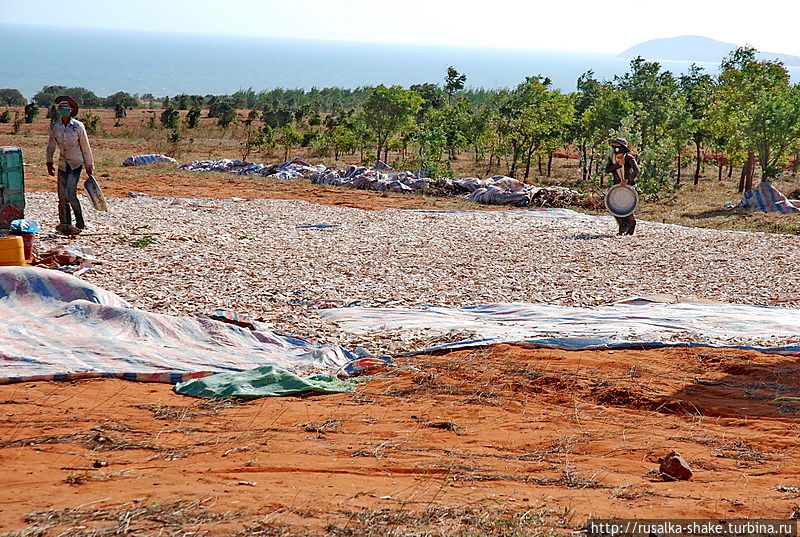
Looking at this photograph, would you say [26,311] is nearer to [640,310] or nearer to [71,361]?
[71,361]

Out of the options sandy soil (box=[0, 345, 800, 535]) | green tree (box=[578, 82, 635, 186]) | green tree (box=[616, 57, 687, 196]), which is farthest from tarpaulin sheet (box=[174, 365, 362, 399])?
green tree (box=[578, 82, 635, 186])

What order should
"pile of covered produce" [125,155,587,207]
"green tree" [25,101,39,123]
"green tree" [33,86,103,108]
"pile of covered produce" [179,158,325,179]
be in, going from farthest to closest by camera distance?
"green tree" [33,86,103,108] < "green tree" [25,101,39,123] < "pile of covered produce" [179,158,325,179] < "pile of covered produce" [125,155,587,207]

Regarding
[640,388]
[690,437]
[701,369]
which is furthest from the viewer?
[701,369]

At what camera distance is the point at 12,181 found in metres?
9.90

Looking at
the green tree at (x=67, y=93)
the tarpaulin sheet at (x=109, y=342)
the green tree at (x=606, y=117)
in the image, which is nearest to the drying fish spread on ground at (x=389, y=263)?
the tarpaulin sheet at (x=109, y=342)

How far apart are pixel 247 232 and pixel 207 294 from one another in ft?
14.4

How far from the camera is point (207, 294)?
7891 millimetres

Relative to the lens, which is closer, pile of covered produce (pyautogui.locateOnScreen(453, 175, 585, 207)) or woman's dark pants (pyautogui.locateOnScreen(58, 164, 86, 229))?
woman's dark pants (pyautogui.locateOnScreen(58, 164, 86, 229))

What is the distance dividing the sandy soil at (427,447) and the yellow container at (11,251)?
3.39 metres

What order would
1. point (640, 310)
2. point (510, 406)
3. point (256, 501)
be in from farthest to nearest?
point (640, 310)
point (510, 406)
point (256, 501)

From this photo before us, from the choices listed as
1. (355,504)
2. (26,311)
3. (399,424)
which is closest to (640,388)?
(399,424)

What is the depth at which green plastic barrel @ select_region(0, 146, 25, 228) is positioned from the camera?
32.2 ft

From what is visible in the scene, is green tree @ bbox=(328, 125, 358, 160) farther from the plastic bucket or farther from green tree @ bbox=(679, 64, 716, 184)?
the plastic bucket

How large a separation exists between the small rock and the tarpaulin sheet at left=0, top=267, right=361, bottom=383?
295 centimetres
